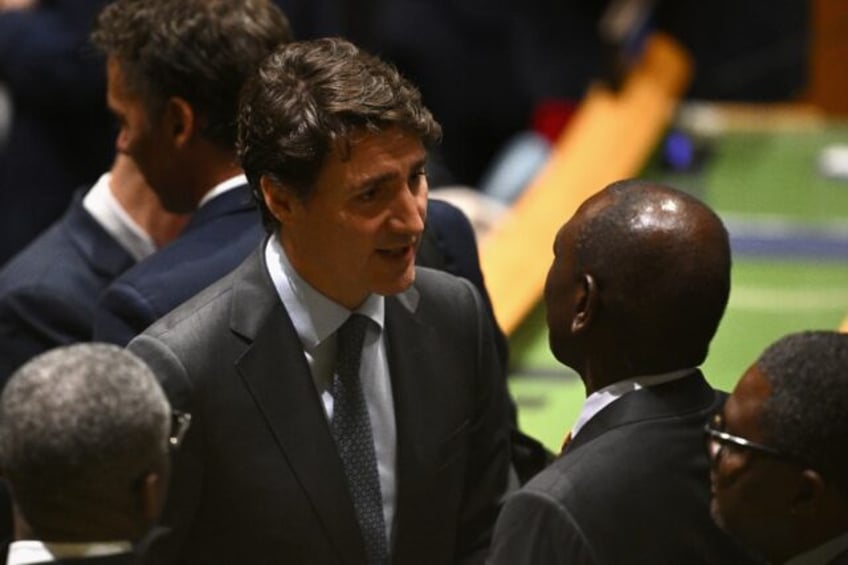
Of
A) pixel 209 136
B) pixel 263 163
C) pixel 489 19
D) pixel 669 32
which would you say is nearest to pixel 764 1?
pixel 669 32

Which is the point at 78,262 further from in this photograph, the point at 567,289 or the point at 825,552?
the point at 825,552

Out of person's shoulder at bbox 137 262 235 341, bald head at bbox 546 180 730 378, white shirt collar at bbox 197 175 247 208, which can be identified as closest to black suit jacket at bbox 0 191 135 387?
white shirt collar at bbox 197 175 247 208

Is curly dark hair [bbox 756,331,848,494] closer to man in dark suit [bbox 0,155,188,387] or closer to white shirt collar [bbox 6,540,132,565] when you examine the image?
white shirt collar [bbox 6,540,132,565]

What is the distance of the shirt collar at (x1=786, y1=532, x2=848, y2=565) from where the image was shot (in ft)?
9.05

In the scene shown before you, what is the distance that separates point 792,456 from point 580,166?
3.36 meters

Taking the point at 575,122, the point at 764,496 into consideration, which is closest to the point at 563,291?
the point at 764,496

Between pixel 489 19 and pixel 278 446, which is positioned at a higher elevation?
pixel 278 446

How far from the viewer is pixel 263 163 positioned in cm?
325

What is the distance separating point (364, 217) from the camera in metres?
3.22

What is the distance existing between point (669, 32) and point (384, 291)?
173 inches

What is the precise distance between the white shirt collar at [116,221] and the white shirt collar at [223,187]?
306mm

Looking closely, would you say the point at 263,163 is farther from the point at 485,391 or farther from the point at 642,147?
the point at 642,147

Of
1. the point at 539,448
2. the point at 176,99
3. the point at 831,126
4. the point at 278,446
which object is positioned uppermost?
the point at 176,99

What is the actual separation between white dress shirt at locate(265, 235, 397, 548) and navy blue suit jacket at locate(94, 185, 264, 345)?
27cm
